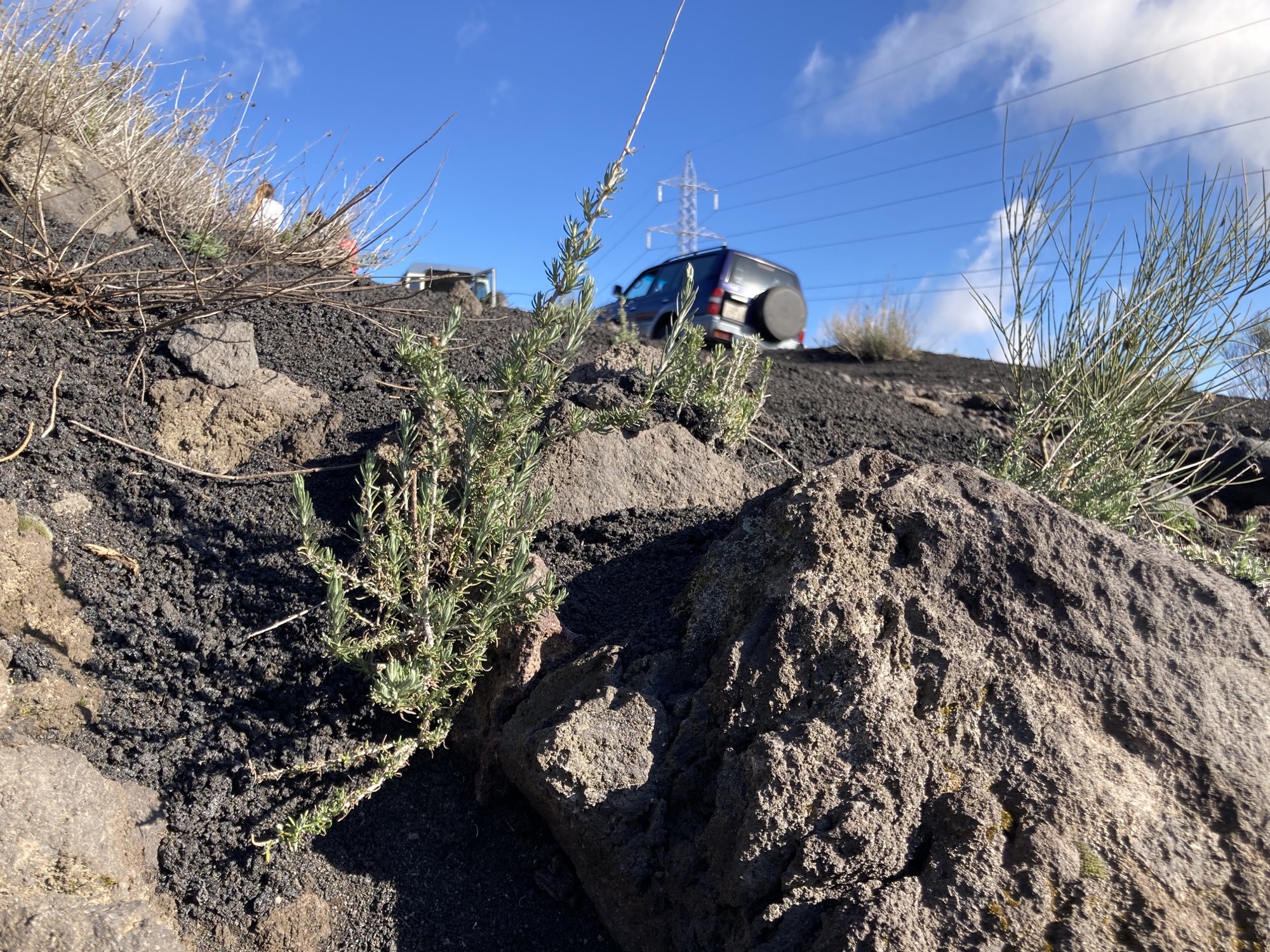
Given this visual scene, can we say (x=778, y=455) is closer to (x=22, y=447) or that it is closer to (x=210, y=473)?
(x=210, y=473)

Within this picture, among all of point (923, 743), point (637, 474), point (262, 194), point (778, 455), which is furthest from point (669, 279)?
point (923, 743)

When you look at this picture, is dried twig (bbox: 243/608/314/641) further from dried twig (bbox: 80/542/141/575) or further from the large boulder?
the large boulder

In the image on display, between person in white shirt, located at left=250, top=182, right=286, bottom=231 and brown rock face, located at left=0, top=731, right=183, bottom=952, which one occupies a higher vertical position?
person in white shirt, located at left=250, top=182, right=286, bottom=231

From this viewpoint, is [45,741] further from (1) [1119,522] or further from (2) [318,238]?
(2) [318,238]

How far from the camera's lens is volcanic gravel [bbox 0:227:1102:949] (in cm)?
209

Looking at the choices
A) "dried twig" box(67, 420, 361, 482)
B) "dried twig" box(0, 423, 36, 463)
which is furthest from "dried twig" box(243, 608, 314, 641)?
"dried twig" box(0, 423, 36, 463)

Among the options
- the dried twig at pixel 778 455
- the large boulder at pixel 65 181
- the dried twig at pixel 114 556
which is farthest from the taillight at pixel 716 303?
the dried twig at pixel 114 556

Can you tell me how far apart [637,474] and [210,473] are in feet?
4.73

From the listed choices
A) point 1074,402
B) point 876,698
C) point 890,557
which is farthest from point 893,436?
point 876,698

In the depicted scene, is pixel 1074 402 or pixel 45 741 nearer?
pixel 45 741

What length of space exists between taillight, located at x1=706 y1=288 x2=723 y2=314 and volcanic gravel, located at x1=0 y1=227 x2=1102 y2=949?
8.00 metres

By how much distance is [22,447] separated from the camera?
2855 mm

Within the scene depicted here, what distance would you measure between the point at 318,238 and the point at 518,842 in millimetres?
4082

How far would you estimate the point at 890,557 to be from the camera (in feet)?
7.23
